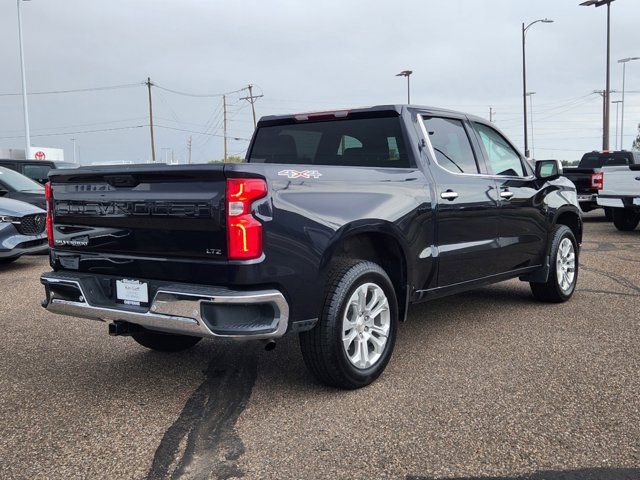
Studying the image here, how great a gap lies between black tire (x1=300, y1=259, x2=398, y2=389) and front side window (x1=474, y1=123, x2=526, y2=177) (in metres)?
2.15

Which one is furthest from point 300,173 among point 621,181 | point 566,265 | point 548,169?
point 621,181

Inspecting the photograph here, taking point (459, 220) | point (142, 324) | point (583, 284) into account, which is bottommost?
point (583, 284)

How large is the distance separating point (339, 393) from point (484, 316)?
97.4 inches

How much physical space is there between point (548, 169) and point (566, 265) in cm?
115

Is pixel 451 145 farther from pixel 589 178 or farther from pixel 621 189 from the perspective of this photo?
pixel 589 178

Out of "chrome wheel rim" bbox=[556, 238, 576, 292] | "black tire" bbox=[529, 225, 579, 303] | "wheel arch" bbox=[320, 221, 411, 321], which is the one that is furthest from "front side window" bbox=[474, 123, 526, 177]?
"wheel arch" bbox=[320, 221, 411, 321]

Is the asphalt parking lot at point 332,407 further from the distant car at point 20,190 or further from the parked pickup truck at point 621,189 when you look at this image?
the parked pickup truck at point 621,189

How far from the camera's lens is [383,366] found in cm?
409

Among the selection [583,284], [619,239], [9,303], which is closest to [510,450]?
[583,284]

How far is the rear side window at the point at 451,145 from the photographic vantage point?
193 inches

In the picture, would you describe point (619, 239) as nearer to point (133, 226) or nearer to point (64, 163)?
point (133, 226)

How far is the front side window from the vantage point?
5.55 metres

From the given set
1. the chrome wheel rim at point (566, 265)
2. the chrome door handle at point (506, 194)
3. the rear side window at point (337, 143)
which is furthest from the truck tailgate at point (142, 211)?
the chrome wheel rim at point (566, 265)

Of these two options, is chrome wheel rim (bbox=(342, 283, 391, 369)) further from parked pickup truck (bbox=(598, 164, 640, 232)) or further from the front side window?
parked pickup truck (bbox=(598, 164, 640, 232))
